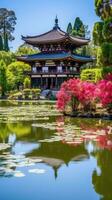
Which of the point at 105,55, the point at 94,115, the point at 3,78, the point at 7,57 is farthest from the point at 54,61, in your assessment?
the point at 105,55

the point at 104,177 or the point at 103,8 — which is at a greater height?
the point at 103,8

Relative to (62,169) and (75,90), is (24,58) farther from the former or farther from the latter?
(62,169)

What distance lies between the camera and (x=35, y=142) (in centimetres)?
1254

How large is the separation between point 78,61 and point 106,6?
28.6 m

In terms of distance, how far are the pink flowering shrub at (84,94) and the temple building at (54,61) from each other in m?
24.8

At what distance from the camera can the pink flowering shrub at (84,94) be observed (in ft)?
64.2

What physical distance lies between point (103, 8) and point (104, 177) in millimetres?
13355

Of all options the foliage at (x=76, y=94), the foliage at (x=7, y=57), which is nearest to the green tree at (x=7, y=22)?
the foliage at (x=7, y=57)

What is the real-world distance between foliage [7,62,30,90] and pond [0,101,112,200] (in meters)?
33.7

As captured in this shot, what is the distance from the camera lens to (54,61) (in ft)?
157

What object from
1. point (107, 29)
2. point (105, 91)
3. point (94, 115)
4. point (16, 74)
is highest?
point (107, 29)

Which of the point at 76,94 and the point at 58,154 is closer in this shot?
the point at 58,154

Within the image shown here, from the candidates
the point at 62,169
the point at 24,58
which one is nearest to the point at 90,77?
the point at 24,58

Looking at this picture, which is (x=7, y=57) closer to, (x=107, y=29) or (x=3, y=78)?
(x=3, y=78)
